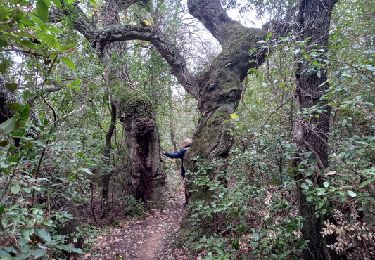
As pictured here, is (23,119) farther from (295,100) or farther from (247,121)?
(247,121)

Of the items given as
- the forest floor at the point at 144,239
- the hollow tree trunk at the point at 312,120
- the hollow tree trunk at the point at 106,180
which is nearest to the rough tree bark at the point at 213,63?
the forest floor at the point at 144,239

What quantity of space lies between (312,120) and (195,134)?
411 cm

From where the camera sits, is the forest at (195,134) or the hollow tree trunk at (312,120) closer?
the forest at (195,134)

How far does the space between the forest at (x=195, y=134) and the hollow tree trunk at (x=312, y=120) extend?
0.02 m

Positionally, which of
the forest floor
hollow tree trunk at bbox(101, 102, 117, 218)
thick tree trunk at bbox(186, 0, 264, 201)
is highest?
thick tree trunk at bbox(186, 0, 264, 201)

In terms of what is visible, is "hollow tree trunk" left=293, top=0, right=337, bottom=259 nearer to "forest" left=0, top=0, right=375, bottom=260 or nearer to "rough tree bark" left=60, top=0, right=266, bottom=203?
"forest" left=0, top=0, right=375, bottom=260

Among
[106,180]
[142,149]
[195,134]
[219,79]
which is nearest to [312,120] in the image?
[195,134]

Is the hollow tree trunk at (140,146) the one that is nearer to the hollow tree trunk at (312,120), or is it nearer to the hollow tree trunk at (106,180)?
the hollow tree trunk at (106,180)

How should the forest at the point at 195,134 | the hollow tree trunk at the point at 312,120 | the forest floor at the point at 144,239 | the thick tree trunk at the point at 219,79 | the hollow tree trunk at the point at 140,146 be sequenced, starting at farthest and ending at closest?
1. the hollow tree trunk at the point at 140,146
2. the thick tree trunk at the point at 219,79
3. the forest floor at the point at 144,239
4. the hollow tree trunk at the point at 312,120
5. the forest at the point at 195,134

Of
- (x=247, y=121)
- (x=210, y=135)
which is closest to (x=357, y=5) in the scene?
(x=247, y=121)

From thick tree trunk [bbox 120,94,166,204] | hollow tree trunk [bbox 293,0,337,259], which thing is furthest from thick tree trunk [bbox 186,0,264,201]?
hollow tree trunk [bbox 293,0,337,259]

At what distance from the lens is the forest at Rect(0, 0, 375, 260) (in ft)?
7.68

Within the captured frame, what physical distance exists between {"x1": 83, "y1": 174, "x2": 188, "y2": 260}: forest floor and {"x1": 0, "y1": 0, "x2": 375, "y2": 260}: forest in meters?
0.05

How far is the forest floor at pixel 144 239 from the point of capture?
6.36 meters
